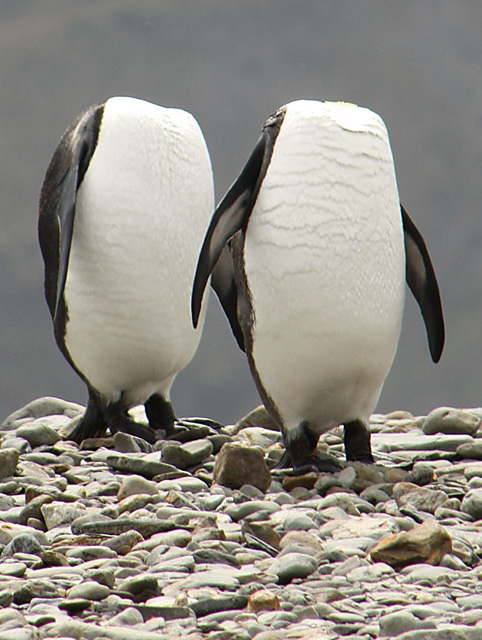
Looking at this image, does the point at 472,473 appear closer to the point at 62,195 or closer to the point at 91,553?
the point at 91,553

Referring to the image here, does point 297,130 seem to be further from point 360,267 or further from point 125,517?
point 125,517

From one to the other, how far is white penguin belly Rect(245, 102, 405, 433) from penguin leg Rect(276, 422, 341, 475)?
0.12 m

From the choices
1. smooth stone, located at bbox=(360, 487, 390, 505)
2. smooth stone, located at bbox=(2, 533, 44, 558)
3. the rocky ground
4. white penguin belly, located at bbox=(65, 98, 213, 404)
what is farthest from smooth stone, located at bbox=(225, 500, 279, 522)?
white penguin belly, located at bbox=(65, 98, 213, 404)

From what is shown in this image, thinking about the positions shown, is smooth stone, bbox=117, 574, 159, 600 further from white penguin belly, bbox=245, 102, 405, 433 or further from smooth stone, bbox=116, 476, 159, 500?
white penguin belly, bbox=245, 102, 405, 433

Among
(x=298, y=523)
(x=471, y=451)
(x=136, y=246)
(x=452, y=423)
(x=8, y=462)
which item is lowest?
(x=452, y=423)

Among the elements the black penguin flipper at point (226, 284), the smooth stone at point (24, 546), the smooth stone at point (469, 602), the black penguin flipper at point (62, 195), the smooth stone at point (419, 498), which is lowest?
the smooth stone at point (419, 498)

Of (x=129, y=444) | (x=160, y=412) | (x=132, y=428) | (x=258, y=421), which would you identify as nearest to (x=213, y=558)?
(x=129, y=444)

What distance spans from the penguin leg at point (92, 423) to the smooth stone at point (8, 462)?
1276mm

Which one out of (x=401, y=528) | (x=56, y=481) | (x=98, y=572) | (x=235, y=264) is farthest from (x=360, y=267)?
(x=98, y=572)

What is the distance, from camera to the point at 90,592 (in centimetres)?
274

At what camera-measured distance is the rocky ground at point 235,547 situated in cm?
259

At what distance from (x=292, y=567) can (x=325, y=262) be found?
5.65ft

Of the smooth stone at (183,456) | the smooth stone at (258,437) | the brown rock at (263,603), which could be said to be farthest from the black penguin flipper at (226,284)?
the brown rock at (263,603)

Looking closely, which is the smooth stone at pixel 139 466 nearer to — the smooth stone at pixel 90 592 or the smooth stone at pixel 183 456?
the smooth stone at pixel 183 456
